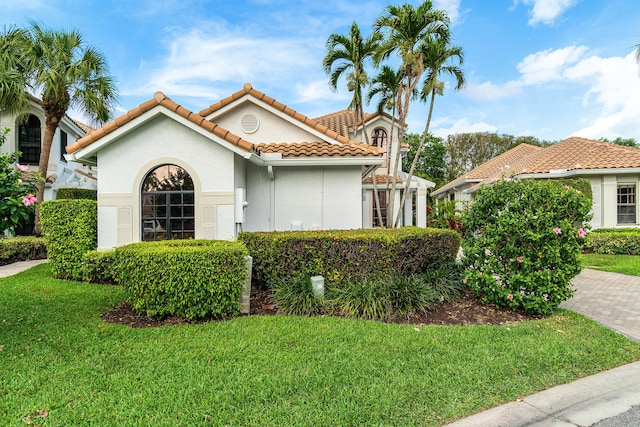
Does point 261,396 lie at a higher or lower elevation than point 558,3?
lower

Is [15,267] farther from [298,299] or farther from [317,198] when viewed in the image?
[298,299]

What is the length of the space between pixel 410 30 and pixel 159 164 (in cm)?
1084

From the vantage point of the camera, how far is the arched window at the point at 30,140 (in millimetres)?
16766

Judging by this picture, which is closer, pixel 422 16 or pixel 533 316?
pixel 533 316

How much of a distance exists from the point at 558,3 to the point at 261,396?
57.5ft

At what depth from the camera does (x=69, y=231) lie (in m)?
8.95

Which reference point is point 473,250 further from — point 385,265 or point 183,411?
point 183,411

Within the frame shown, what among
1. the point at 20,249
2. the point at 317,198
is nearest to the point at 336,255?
the point at 317,198

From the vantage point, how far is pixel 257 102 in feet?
38.2

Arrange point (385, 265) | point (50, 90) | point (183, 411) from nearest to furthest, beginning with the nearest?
point (183, 411) → point (385, 265) → point (50, 90)

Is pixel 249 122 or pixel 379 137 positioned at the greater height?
pixel 379 137

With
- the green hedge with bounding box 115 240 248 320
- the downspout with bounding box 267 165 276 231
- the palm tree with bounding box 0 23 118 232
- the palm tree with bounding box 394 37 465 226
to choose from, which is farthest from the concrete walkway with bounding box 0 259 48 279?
the palm tree with bounding box 394 37 465 226

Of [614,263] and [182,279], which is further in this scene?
[614,263]

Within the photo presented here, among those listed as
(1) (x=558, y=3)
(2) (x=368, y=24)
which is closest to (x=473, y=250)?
(2) (x=368, y=24)
